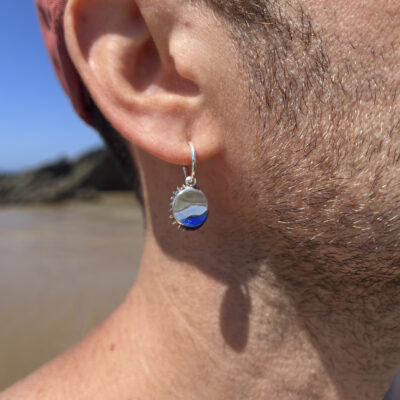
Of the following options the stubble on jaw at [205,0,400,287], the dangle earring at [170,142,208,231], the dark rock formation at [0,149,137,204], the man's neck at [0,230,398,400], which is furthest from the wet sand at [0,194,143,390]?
the dark rock formation at [0,149,137,204]

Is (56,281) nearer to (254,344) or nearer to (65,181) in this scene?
(254,344)

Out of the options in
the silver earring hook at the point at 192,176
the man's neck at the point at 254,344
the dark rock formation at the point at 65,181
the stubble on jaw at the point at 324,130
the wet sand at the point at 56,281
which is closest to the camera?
the stubble on jaw at the point at 324,130

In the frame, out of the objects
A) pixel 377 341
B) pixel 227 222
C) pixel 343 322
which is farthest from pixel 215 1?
pixel 377 341

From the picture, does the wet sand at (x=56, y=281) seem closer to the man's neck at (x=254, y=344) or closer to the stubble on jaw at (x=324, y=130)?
the man's neck at (x=254, y=344)

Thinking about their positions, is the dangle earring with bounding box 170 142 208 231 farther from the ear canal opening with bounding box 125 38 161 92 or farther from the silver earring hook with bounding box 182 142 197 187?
the ear canal opening with bounding box 125 38 161 92

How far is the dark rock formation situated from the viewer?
37.5 ft

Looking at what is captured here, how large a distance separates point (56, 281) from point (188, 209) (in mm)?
3740

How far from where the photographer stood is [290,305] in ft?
4.20

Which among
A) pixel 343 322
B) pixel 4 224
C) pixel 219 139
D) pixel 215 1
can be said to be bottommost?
pixel 4 224

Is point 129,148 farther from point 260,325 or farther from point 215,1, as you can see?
point 260,325

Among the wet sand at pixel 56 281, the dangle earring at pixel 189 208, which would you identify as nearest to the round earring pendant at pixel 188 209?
the dangle earring at pixel 189 208

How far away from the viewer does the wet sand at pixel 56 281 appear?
329 cm

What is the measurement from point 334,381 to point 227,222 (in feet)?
1.83

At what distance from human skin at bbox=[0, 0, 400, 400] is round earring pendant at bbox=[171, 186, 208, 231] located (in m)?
0.10
